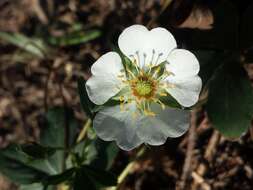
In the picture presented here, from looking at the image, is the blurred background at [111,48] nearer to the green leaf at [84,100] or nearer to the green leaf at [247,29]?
the green leaf at [247,29]

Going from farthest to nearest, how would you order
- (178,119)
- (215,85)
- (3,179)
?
(3,179) < (215,85) < (178,119)

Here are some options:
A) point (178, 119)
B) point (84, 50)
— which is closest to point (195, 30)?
point (178, 119)

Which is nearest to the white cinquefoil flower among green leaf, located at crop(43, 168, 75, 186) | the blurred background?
the blurred background

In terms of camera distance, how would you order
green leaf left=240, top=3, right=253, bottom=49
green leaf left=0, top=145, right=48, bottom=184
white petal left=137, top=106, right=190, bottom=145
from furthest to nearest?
green leaf left=0, top=145, right=48, bottom=184 < green leaf left=240, top=3, right=253, bottom=49 < white petal left=137, top=106, right=190, bottom=145

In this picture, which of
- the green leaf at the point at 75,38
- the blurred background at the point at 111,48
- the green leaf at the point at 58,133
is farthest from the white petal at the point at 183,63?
the green leaf at the point at 75,38

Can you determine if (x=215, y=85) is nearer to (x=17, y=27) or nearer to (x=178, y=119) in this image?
(x=178, y=119)

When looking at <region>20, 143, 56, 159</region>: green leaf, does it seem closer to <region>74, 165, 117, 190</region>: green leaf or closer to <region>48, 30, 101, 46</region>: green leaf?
<region>74, 165, 117, 190</region>: green leaf

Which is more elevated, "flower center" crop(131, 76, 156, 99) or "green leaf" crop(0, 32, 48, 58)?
"flower center" crop(131, 76, 156, 99)
